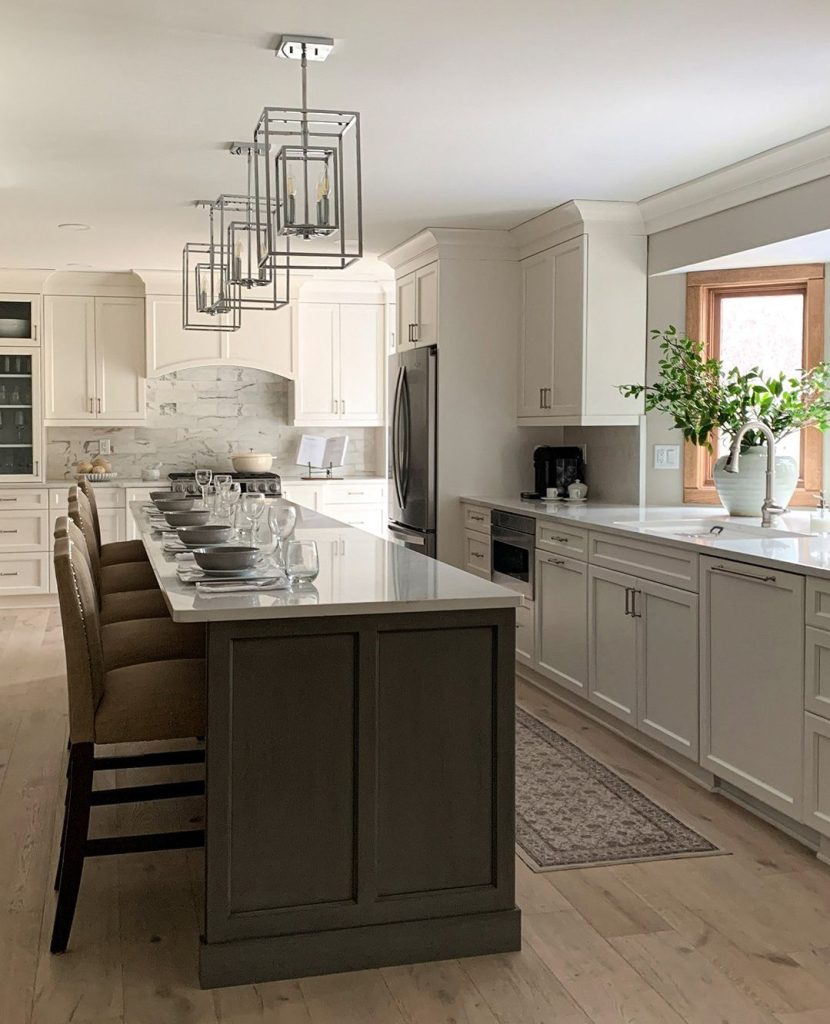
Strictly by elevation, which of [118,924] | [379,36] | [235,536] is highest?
[379,36]

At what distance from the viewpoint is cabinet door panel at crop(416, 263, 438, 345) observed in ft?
20.3

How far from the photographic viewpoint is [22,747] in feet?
14.7

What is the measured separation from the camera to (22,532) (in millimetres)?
7734

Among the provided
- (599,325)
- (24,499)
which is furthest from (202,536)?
(24,499)

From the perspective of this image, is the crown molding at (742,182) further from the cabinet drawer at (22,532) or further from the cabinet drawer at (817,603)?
the cabinet drawer at (22,532)

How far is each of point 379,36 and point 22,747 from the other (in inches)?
119

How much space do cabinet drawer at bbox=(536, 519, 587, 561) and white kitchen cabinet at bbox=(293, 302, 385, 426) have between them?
11.1ft

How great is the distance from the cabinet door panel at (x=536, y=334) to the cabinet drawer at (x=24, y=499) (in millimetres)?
3547

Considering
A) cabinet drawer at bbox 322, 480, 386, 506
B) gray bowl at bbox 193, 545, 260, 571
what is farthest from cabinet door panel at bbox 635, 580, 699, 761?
cabinet drawer at bbox 322, 480, 386, 506

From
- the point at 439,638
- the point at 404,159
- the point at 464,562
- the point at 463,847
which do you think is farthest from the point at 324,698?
the point at 464,562

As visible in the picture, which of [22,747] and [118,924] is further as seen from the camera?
[22,747]

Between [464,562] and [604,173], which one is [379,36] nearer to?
[604,173]

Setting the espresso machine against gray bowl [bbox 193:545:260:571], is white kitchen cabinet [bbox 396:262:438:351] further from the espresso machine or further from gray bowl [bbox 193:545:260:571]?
gray bowl [bbox 193:545:260:571]

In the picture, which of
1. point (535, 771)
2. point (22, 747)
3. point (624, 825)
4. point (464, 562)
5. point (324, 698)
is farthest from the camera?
point (464, 562)
